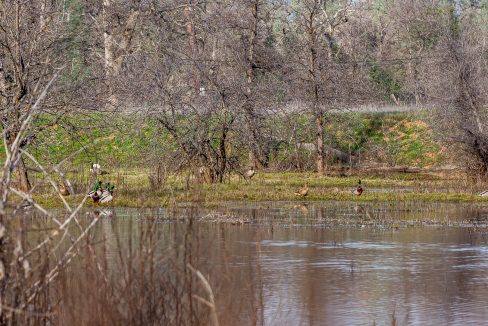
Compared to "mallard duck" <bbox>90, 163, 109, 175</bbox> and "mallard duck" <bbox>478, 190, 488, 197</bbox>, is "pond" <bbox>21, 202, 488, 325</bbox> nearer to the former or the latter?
"mallard duck" <bbox>90, 163, 109, 175</bbox>

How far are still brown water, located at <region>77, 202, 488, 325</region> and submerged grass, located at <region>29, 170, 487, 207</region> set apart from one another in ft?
4.55

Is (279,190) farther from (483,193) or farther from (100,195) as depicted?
(100,195)

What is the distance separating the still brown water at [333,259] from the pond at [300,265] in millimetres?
24

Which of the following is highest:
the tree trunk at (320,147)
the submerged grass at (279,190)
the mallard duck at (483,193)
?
the tree trunk at (320,147)

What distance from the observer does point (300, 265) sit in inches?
637

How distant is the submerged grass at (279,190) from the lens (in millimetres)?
25984

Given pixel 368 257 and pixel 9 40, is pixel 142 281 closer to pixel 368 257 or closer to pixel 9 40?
pixel 368 257

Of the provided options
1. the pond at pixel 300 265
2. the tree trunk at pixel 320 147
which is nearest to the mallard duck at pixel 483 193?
the pond at pixel 300 265

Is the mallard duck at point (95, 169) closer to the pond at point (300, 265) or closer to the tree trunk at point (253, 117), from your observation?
the pond at point (300, 265)

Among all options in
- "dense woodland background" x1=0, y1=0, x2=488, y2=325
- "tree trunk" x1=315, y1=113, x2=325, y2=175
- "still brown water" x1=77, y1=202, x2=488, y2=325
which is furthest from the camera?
"tree trunk" x1=315, y1=113, x2=325, y2=175

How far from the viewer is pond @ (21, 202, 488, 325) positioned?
315 inches

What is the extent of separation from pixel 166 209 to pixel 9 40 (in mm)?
5996

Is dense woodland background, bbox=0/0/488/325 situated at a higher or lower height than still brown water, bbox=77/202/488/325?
higher

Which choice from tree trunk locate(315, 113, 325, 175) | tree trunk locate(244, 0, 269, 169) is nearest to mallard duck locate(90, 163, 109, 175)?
tree trunk locate(244, 0, 269, 169)
